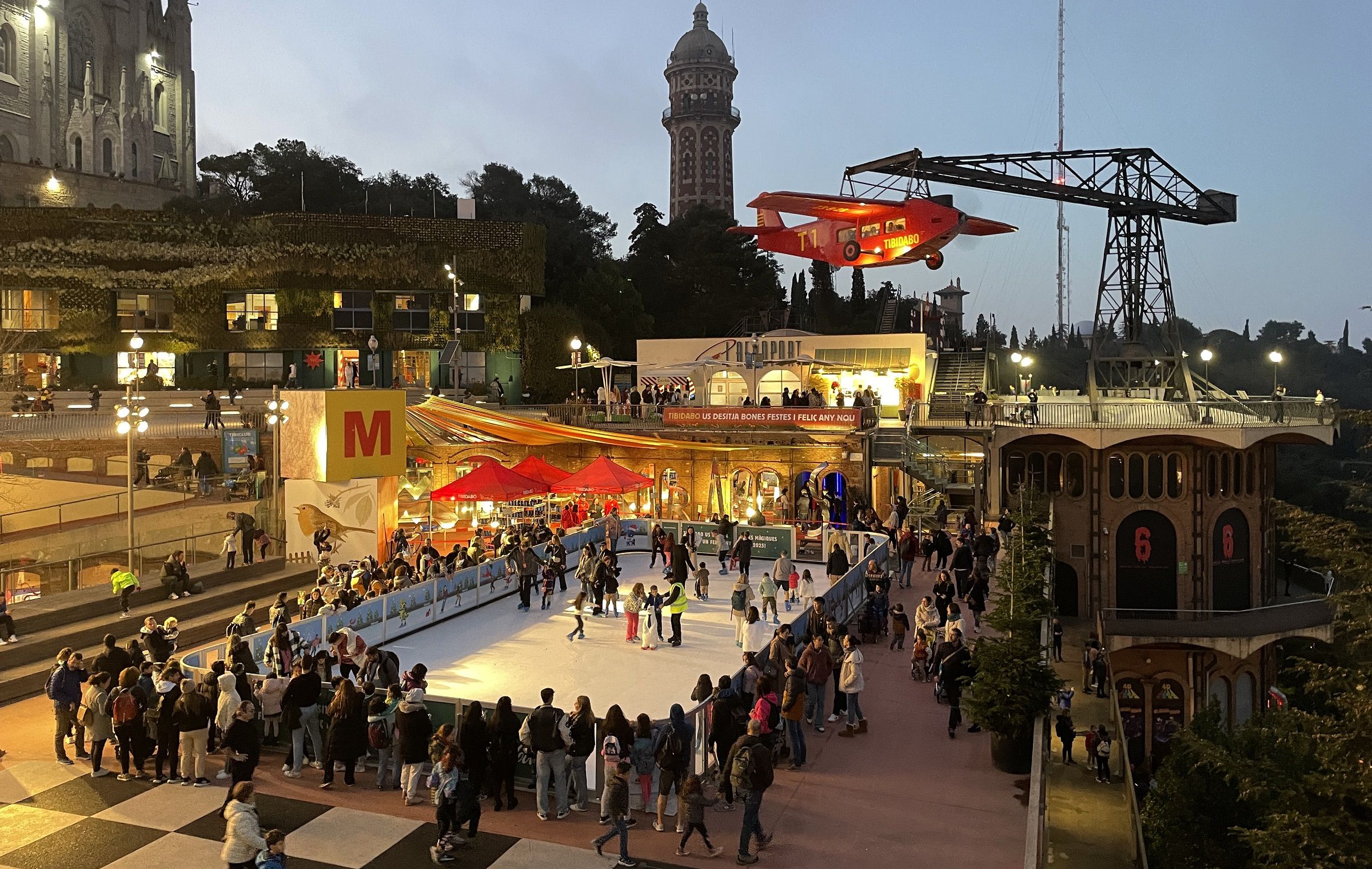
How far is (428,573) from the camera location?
63.0 feet

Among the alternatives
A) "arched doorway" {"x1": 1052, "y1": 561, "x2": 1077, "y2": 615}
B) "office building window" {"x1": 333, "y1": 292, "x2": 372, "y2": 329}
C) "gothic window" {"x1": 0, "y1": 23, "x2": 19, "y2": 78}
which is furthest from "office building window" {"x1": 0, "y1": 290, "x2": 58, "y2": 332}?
"arched doorway" {"x1": 1052, "y1": 561, "x2": 1077, "y2": 615}

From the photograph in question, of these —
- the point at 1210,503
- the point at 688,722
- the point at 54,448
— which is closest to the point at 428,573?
the point at 688,722

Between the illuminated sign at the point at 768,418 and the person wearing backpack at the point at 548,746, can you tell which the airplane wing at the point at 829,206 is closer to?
the illuminated sign at the point at 768,418

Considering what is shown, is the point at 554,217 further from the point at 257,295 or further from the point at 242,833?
the point at 242,833

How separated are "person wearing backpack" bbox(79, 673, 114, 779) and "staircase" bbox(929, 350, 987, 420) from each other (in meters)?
28.8

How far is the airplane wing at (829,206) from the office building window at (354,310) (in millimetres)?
23033

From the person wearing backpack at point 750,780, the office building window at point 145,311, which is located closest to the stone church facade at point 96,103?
the office building window at point 145,311

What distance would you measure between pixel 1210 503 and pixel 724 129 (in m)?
84.2

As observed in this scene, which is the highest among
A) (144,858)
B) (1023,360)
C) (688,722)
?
(1023,360)

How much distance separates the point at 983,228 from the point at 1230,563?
13.2 meters

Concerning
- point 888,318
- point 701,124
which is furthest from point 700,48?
point 888,318

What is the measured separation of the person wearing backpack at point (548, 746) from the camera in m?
10.5

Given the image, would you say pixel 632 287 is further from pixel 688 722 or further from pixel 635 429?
pixel 688 722

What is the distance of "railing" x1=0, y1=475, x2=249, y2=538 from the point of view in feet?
82.9
